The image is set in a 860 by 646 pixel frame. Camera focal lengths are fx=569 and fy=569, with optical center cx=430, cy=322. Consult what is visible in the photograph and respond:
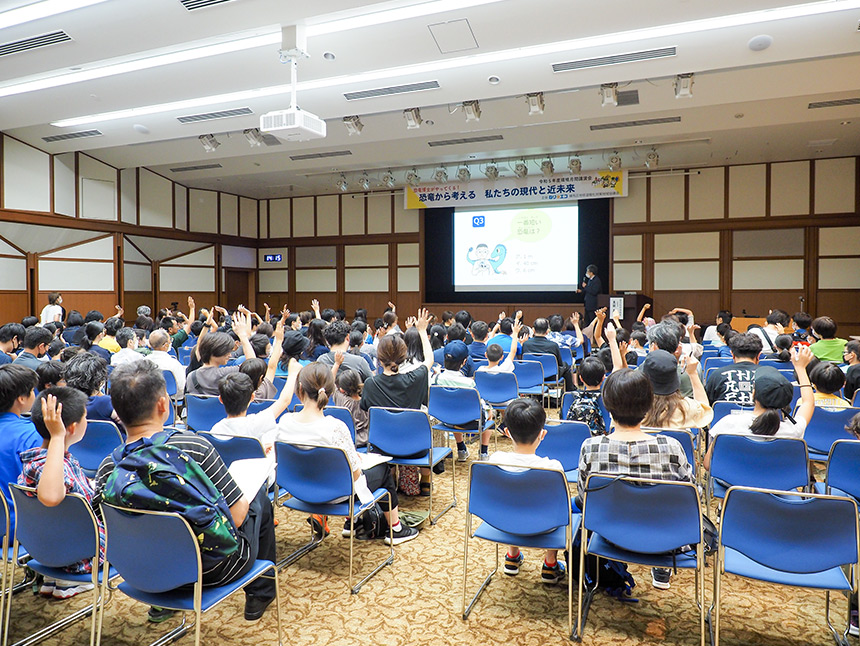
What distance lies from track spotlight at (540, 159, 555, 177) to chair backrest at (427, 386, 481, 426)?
30.5ft

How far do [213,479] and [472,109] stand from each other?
8.32m

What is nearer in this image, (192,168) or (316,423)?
(316,423)

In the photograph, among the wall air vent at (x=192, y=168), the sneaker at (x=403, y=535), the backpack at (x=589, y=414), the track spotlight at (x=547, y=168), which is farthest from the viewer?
the wall air vent at (x=192, y=168)

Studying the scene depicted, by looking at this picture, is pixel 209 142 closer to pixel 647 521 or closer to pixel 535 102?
pixel 535 102

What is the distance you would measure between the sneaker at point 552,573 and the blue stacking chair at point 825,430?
6.15 feet

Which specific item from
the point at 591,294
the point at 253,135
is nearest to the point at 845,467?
the point at 591,294

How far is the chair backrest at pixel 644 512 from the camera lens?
231cm

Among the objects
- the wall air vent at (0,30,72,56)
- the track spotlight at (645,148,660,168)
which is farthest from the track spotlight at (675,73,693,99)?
the wall air vent at (0,30,72,56)

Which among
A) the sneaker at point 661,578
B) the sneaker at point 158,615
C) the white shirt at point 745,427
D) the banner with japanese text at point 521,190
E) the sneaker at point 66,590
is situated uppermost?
the banner with japanese text at point 521,190

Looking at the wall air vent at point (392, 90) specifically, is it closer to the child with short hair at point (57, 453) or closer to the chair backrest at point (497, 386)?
the chair backrest at point (497, 386)

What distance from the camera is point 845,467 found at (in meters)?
2.95

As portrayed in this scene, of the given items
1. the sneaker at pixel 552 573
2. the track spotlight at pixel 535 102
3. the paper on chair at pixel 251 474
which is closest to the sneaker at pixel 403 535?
the sneaker at pixel 552 573

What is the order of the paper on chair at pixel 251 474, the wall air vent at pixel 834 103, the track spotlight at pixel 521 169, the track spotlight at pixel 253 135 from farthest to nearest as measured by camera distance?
the track spotlight at pixel 521 169, the track spotlight at pixel 253 135, the wall air vent at pixel 834 103, the paper on chair at pixel 251 474

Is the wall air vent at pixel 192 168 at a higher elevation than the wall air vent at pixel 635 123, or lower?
higher
